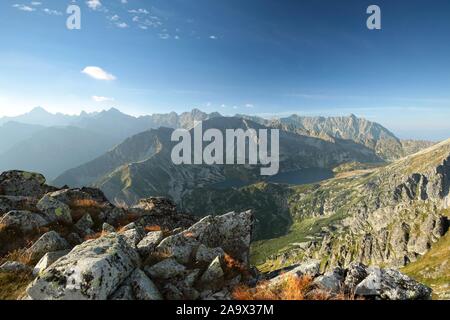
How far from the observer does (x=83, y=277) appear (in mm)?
11805

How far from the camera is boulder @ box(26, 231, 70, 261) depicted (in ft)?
56.7

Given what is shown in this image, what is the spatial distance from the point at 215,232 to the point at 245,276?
5681mm

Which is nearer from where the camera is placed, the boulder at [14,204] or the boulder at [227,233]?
the boulder at [227,233]

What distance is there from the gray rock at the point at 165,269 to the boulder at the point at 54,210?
11.9 meters

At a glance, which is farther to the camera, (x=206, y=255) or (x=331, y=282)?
(x=206, y=255)

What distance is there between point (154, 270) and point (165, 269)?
1.78 ft

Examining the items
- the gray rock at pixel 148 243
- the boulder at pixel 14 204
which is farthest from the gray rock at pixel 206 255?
the boulder at pixel 14 204

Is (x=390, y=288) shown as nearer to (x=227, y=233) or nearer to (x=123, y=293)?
(x=227, y=233)

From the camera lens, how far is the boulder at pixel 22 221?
2036 centimetres

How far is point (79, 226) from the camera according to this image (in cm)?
2362

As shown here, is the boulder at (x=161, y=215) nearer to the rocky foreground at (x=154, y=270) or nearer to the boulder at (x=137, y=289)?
the rocky foreground at (x=154, y=270)

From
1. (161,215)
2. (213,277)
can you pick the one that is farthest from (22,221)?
(213,277)

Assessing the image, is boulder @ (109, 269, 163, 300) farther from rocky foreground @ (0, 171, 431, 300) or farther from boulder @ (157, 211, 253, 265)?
boulder @ (157, 211, 253, 265)

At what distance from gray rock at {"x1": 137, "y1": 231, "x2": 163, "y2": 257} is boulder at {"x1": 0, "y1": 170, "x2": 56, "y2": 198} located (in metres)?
20.6
